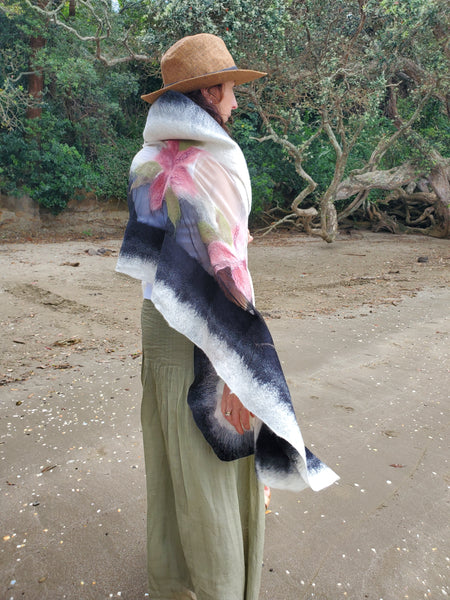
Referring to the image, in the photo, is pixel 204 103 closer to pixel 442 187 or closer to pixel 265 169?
pixel 442 187

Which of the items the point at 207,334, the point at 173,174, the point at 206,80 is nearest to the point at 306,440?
the point at 207,334

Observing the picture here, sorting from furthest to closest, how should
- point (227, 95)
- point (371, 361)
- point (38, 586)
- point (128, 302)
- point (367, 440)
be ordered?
point (128, 302) → point (371, 361) → point (367, 440) → point (38, 586) → point (227, 95)

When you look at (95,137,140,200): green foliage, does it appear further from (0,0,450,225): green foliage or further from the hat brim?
the hat brim

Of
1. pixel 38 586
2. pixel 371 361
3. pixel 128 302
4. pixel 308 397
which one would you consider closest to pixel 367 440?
pixel 308 397

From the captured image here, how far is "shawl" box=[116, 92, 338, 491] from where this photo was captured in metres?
1.46

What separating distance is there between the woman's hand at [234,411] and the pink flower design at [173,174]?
59cm

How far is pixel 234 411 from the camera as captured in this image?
1.55 m

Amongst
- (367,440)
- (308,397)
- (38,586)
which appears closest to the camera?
(38,586)

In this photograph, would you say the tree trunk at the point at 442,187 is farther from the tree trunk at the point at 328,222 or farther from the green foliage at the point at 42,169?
the green foliage at the point at 42,169

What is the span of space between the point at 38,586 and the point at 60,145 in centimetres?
1213

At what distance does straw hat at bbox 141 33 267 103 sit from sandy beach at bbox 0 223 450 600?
185cm

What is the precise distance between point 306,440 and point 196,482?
1.75 meters

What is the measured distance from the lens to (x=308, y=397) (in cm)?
379

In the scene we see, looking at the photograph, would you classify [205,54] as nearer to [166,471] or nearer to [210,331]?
[210,331]
